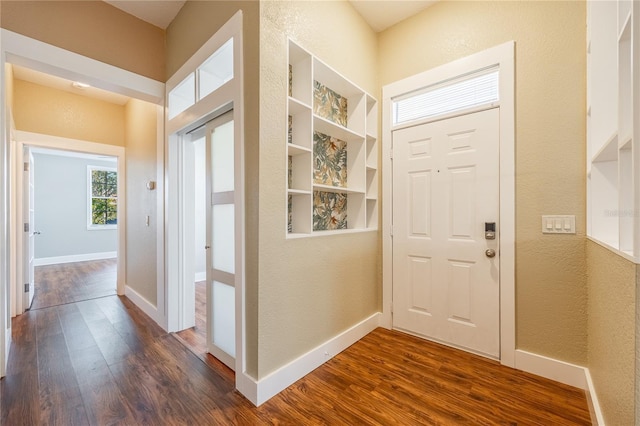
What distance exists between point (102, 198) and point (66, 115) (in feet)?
15.4

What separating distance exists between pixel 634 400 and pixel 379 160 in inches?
93.1

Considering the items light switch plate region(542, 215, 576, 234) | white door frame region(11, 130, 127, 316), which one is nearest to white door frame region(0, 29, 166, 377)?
white door frame region(11, 130, 127, 316)

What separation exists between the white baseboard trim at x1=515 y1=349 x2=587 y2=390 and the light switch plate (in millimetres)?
951

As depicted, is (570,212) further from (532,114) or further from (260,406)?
(260,406)

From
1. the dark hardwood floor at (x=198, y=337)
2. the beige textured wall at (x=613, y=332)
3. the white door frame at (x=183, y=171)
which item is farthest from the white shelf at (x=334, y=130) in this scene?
the dark hardwood floor at (x=198, y=337)

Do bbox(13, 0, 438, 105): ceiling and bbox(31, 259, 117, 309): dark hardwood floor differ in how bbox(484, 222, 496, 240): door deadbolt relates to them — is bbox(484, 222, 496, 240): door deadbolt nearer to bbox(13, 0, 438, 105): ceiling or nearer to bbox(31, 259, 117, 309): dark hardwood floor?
bbox(13, 0, 438, 105): ceiling

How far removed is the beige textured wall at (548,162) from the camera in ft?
6.05

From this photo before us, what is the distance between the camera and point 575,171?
73.0 inches

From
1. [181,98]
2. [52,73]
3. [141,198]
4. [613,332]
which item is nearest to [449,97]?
[613,332]

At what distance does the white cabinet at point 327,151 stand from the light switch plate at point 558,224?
4.67 feet

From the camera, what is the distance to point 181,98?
9.06ft

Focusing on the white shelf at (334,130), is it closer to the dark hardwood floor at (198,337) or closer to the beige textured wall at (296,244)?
the beige textured wall at (296,244)

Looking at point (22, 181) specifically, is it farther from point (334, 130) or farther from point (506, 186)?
point (506, 186)

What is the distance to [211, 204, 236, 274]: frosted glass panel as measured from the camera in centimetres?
216
